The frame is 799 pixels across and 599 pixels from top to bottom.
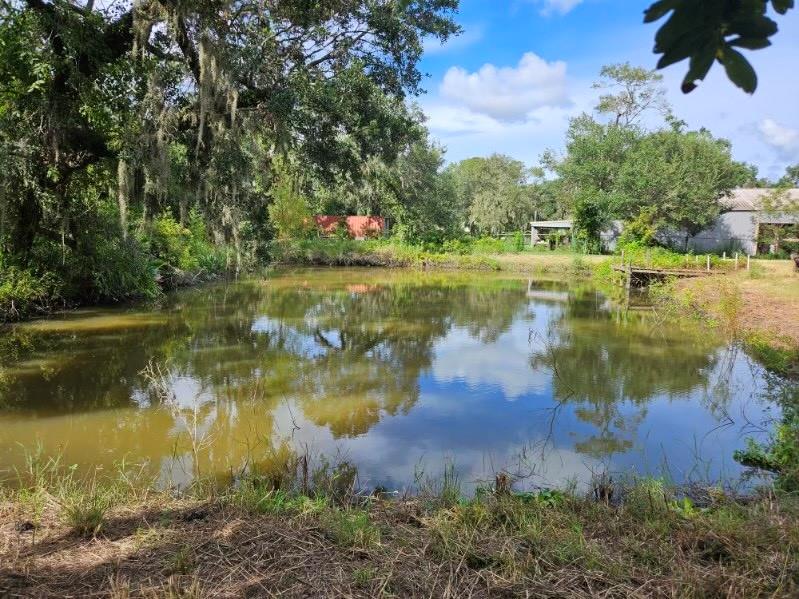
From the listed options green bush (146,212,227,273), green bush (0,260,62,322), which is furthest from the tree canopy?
green bush (146,212,227,273)

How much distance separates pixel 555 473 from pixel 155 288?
13.1 m

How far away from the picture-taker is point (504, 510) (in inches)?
132

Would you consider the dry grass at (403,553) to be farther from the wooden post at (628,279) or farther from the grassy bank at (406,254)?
the grassy bank at (406,254)

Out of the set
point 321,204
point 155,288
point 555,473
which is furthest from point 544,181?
point 555,473

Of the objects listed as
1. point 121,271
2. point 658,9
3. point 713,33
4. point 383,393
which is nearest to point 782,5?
point 713,33

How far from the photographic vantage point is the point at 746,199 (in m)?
30.3

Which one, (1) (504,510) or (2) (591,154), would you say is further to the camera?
(2) (591,154)

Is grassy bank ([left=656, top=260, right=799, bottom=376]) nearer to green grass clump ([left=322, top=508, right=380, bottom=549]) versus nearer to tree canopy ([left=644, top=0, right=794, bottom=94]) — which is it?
green grass clump ([left=322, top=508, right=380, bottom=549])

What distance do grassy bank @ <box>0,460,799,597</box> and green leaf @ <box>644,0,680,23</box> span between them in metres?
2.07

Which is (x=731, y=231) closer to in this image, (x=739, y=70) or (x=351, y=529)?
(x=351, y=529)

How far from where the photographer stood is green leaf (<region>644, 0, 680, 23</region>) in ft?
4.04

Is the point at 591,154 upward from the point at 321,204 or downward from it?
upward

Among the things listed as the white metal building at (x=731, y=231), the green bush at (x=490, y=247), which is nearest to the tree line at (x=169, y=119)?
the green bush at (x=490, y=247)

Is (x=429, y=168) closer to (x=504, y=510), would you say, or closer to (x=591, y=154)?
(x=591, y=154)
